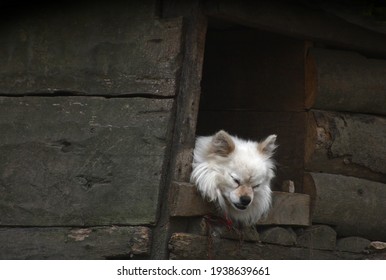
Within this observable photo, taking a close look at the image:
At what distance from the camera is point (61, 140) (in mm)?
8117

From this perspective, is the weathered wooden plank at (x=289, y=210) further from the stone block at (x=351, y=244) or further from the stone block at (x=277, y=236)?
the stone block at (x=351, y=244)

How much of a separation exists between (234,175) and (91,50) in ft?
5.53

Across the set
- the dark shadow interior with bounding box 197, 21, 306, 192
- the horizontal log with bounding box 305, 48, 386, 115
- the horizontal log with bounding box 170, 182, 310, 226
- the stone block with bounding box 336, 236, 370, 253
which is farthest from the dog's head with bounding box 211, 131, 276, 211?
the stone block with bounding box 336, 236, 370, 253

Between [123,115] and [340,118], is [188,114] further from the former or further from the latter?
[340,118]

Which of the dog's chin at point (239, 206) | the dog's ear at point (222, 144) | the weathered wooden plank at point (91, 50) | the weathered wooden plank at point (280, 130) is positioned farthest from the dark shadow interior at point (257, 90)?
the weathered wooden plank at point (91, 50)

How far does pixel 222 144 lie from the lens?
807 centimetres

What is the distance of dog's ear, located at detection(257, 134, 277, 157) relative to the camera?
8281 mm

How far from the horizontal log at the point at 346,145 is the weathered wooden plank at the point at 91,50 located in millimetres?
1517

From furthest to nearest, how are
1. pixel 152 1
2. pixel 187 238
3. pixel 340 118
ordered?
pixel 340 118 < pixel 152 1 < pixel 187 238

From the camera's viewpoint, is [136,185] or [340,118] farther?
[340,118]

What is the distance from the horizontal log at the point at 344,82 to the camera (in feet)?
28.6

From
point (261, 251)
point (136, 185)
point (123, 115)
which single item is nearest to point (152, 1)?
point (123, 115)

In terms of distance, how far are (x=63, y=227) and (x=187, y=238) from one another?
3.59 ft

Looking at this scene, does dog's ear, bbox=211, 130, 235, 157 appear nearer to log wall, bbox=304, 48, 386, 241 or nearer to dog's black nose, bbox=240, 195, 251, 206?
dog's black nose, bbox=240, 195, 251, 206
